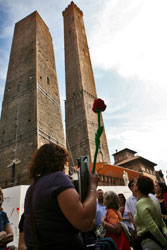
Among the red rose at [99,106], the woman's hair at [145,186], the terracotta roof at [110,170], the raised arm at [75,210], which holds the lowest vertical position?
the raised arm at [75,210]

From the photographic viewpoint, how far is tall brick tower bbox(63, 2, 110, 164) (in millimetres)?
20778

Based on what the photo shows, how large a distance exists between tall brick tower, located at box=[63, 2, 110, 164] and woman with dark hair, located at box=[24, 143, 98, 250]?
17.2m

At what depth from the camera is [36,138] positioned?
13.0 metres

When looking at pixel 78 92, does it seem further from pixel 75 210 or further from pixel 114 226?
pixel 75 210

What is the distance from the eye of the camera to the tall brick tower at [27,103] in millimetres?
12945


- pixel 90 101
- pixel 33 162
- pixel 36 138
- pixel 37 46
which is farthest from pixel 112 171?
pixel 33 162

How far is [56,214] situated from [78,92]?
77.7 feet

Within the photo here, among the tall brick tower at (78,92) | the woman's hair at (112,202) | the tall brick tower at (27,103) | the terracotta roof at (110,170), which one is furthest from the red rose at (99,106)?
the tall brick tower at (78,92)

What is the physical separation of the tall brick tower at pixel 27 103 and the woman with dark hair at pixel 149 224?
10.7 metres

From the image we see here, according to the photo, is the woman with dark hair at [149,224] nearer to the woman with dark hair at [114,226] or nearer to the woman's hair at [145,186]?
the woman's hair at [145,186]

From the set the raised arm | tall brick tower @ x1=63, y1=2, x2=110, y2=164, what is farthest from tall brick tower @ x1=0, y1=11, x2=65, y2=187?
the raised arm

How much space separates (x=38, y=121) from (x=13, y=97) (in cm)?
419

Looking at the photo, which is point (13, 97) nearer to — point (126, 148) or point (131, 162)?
point (131, 162)

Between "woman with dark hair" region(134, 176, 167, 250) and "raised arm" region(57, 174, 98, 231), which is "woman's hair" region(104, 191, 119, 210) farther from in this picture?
"raised arm" region(57, 174, 98, 231)
